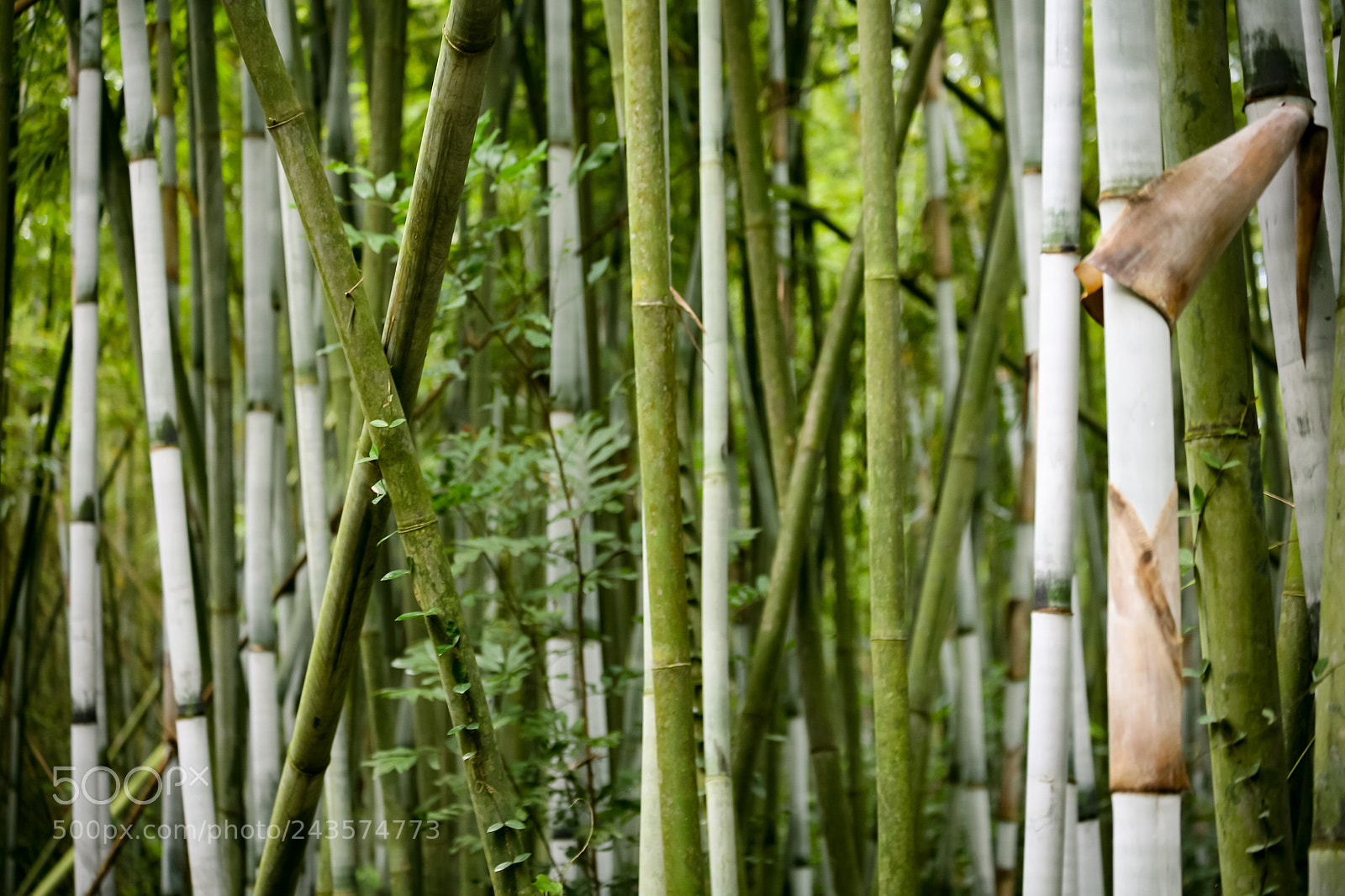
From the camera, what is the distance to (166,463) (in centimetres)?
145

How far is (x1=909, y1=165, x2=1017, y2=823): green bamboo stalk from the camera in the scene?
61.4 inches

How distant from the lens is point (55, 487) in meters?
3.06

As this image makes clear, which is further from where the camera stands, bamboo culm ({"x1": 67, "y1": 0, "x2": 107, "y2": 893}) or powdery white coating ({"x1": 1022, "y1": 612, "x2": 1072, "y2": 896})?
bamboo culm ({"x1": 67, "y1": 0, "x2": 107, "y2": 893})

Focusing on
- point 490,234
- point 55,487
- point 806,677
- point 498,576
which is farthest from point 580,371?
point 55,487

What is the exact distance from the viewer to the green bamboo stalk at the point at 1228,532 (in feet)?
2.62

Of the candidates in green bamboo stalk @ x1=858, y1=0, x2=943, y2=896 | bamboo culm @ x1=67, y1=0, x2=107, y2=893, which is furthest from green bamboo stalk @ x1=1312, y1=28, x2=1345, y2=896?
bamboo culm @ x1=67, y1=0, x2=107, y2=893

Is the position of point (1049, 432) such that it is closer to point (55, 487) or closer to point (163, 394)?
point (163, 394)

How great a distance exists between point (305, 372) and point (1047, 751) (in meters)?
1.12

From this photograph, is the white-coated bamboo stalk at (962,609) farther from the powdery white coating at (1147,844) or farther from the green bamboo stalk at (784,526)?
the powdery white coating at (1147,844)

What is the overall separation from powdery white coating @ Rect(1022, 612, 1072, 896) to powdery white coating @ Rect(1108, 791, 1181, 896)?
0.93ft

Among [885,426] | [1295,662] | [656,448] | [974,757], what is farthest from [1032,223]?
[974,757]

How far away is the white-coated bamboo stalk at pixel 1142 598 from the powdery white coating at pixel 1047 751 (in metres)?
0.28

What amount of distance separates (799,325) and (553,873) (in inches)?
86.5

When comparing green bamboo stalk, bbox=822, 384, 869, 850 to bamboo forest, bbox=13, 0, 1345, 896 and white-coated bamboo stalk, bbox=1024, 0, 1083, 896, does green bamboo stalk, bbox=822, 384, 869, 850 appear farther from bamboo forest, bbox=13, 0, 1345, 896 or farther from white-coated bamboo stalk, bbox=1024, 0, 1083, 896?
white-coated bamboo stalk, bbox=1024, 0, 1083, 896
